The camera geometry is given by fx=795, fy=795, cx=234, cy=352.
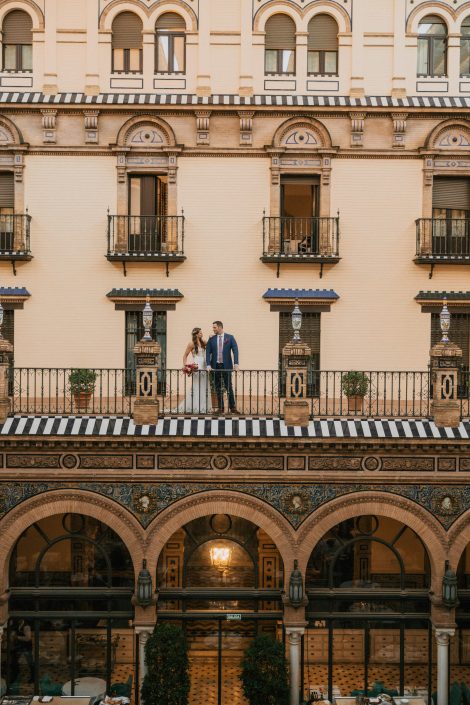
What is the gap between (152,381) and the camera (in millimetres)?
14719

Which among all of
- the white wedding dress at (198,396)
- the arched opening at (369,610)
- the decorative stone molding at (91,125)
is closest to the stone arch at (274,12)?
the decorative stone molding at (91,125)

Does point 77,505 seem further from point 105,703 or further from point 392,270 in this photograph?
point 392,270

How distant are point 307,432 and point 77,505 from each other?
4.44 meters

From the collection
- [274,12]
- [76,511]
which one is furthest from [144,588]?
[274,12]

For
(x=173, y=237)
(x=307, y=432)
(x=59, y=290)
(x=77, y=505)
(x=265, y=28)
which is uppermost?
(x=265, y=28)

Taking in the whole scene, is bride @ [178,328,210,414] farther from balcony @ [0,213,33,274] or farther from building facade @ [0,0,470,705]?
balcony @ [0,213,33,274]

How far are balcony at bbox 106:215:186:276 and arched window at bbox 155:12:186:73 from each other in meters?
3.37

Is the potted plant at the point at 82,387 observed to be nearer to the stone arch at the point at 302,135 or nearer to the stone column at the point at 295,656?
the stone column at the point at 295,656

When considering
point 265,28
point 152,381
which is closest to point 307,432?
point 152,381

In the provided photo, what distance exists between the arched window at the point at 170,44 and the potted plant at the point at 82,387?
7282mm

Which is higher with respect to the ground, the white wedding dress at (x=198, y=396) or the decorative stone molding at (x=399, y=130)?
the decorative stone molding at (x=399, y=130)

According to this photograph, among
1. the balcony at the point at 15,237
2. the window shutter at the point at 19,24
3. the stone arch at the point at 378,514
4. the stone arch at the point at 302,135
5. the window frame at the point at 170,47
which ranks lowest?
the stone arch at the point at 378,514

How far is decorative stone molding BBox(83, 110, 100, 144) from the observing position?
17484mm

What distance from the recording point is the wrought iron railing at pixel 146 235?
17594 mm
